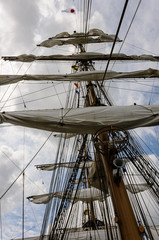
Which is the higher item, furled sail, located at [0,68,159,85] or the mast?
furled sail, located at [0,68,159,85]

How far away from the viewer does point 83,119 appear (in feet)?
10.8

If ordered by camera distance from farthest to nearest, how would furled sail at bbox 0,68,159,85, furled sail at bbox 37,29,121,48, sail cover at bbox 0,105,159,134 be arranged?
furled sail at bbox 37,29,121,48 → furled sail at bbox 0,68,159,85 → sail cover at bbox 0,105,159,134

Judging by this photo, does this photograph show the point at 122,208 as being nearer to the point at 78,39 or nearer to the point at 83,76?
the point at 83,76

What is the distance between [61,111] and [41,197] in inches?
415

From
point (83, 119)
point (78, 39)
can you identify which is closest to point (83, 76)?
point (83, 119)

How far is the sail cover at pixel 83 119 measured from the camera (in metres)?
3.27

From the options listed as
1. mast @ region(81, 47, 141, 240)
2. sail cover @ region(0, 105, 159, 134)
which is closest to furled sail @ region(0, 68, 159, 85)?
sail cover @ region(0, 105, 159, 134)

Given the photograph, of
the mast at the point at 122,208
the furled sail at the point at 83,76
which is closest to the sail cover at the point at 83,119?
the mast at the point at 122,208

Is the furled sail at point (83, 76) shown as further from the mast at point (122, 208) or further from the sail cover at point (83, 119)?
the mast at point (122, 208)

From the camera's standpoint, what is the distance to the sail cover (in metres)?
3.27

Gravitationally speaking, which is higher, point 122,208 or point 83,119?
point 83,119

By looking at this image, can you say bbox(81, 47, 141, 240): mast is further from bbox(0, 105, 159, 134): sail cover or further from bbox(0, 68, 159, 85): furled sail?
bbox(0, 68, 159, 85): furled sail

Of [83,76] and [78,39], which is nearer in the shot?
[83,76]

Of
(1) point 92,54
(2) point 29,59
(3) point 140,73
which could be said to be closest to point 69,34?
(1) point 92,54
